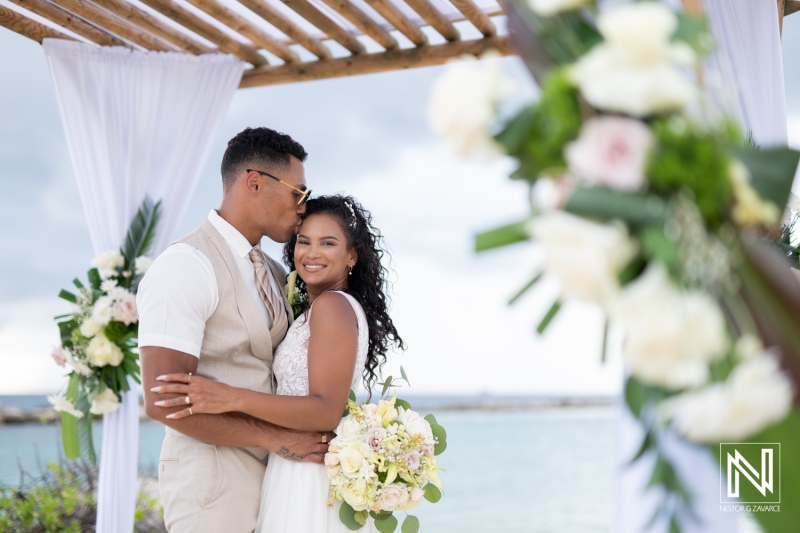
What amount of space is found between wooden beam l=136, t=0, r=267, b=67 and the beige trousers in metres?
2.29

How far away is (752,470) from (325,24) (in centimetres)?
318

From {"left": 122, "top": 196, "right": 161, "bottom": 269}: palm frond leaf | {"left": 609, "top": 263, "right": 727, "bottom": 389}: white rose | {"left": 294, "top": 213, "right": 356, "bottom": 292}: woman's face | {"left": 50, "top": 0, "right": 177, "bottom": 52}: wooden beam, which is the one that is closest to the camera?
{"left": 609, "top": 263, "right": 727, "bottom": 389}: white rose

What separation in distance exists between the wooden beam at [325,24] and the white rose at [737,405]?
3170 millimetres

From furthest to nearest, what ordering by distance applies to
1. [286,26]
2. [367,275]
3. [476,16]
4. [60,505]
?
1. [60,505]
2. [286,26]
3. [476,16]
4. [367,275]

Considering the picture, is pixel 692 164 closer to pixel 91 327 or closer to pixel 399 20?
pixel 399 20

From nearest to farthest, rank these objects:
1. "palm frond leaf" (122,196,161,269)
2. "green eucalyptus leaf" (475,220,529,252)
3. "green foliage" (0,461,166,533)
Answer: "green eucalyptus leaf" (475,220,529,252)
"palm frond leaf" (122,196,161,269)
"green foliage" (0,461,166,533)

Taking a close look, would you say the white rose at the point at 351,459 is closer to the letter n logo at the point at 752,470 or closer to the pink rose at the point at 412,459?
the pink rose at the point at 412,459

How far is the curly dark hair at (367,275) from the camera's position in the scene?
9.52 ft

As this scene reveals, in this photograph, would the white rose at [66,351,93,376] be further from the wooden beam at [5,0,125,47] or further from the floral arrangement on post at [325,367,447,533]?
the floral arrangement on post at [325,367,447,533]

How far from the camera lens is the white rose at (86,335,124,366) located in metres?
3.83

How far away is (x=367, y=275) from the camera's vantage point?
9.80 ft

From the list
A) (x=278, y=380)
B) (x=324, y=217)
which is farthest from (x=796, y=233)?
(x=278, y=380)

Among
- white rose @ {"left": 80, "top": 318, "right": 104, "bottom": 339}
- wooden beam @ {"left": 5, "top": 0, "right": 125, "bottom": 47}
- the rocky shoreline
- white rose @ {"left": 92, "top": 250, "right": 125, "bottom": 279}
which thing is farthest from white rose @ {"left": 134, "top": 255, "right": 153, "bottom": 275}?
the rocky shoreline

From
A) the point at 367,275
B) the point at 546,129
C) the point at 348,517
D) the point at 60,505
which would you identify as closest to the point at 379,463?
the point at 348,517
